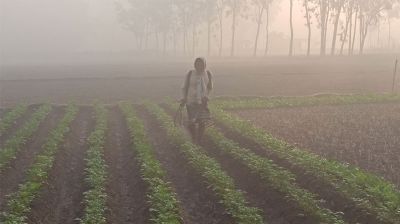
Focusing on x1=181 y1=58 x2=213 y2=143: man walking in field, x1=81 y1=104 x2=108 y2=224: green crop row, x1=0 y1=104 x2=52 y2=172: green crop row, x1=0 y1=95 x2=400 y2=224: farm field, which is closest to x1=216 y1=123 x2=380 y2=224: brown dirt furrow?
Result: x1=0 y1=95 x2=400 y2=224: farm field

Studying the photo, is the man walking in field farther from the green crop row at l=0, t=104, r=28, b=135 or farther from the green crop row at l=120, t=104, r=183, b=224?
the green crop row at l=0, t=104, r=28, b=135

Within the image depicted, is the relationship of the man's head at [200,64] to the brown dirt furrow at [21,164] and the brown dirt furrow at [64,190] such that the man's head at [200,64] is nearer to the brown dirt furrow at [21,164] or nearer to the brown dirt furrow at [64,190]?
the brown dirt furrow at [64,190]

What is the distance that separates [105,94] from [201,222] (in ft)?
91.3

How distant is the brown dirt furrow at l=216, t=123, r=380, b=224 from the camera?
10707 millimetres

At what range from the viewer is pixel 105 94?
37.9 m

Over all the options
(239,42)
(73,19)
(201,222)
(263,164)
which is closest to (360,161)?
(263,164)

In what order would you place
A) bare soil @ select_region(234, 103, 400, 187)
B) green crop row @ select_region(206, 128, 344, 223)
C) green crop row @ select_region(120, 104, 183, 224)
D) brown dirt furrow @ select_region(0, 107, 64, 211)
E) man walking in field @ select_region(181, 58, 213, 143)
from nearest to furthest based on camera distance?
green crop row @ select_region(120, 104, 183, 224), green crop row @ select_region(206, 128, 344, 223), brown dirt furrow @ select_region(0, 107, 64, 211), bare soil @ select_region(234, 103, 400, 187), man walking in field @ select_region(181, 58, 213, 143)

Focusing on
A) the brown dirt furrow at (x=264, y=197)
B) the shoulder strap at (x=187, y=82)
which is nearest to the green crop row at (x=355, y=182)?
the brown dirt furrow at (x=264, y=197)

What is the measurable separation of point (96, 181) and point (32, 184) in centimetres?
156

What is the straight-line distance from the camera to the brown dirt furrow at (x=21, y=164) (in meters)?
13.4

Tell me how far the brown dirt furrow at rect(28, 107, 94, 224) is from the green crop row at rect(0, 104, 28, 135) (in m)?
3.91

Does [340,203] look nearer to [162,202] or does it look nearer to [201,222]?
[201,222]

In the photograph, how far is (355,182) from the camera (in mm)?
12539

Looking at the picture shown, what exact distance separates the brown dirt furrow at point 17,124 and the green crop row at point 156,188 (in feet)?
17.3
